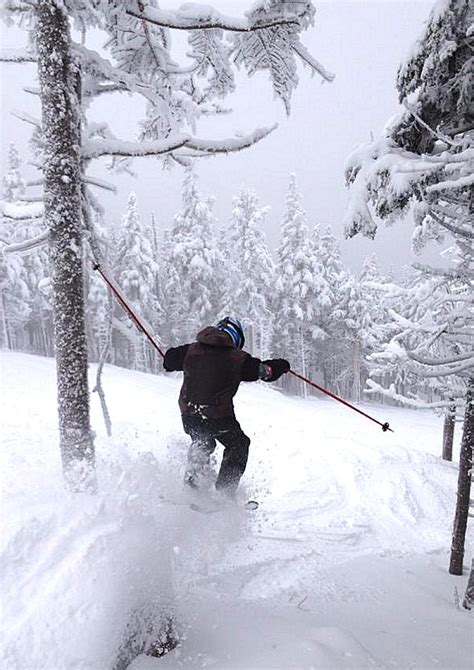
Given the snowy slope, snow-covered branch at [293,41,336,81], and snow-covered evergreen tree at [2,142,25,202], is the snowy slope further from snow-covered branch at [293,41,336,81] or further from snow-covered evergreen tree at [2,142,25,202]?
snow-covered evergreen tree at [2,142,25,202]

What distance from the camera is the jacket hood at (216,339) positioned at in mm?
5371

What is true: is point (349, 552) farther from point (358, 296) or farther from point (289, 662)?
point (358, 296)

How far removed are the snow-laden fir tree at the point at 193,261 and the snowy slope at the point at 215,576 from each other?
1018 inches

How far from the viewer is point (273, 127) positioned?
439 centimetres

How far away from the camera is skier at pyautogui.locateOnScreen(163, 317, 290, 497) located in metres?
5.32

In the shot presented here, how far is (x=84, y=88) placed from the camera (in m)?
5.00

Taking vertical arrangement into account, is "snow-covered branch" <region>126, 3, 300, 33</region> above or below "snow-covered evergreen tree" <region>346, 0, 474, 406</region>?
above

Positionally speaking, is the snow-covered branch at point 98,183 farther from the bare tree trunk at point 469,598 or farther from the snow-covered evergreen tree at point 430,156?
the bare tree trunk at point 469,598

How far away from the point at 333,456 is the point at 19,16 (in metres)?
10.8

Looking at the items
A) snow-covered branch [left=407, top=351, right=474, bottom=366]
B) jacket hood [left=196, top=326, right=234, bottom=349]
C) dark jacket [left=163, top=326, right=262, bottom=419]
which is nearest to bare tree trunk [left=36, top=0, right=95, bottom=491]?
dark jacket [left=163, top=326, right=262, bottom=419]

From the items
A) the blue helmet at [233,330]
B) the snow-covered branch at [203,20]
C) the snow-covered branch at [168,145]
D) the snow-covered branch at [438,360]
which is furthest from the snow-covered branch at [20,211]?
the snow-covered branch at [438,360]

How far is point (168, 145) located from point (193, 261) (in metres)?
29.2

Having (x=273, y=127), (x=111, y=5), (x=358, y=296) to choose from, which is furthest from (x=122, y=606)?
(x=358, y=296)

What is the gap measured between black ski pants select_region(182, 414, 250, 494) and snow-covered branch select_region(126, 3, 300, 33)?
14.2ft
